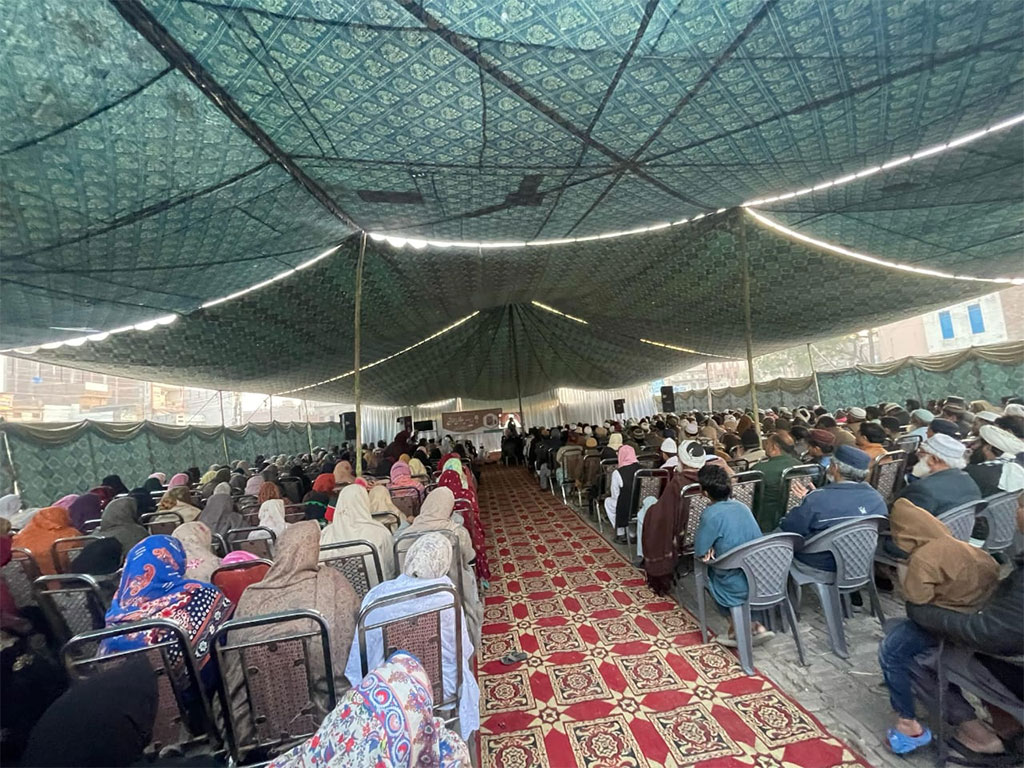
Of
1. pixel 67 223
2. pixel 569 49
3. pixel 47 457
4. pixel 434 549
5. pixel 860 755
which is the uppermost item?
pixel 569 49

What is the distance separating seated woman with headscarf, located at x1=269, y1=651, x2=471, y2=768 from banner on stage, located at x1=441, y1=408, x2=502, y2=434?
49.6 feet

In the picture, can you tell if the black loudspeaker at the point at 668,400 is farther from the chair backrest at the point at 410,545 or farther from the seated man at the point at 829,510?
the chair backrest at the point at 410,545

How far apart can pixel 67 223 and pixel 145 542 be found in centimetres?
267

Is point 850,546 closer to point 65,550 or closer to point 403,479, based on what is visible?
point 403,479

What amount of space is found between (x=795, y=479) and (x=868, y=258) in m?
5.13

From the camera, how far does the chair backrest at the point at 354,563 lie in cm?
275

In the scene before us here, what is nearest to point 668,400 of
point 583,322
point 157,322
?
point 583,322

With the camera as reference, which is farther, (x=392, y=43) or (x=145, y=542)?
(x=392, y=43)

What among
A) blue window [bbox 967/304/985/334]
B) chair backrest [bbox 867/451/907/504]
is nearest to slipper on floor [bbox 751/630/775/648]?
chair backrest [bbox 867/451/907/504]

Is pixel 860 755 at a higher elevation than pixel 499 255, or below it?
below

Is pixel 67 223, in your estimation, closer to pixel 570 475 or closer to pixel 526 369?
pixel 570 475

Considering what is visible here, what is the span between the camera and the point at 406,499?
520 cm

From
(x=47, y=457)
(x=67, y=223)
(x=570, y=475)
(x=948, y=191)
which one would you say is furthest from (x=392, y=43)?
(x=47, y=457)

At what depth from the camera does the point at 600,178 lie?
167 inches
